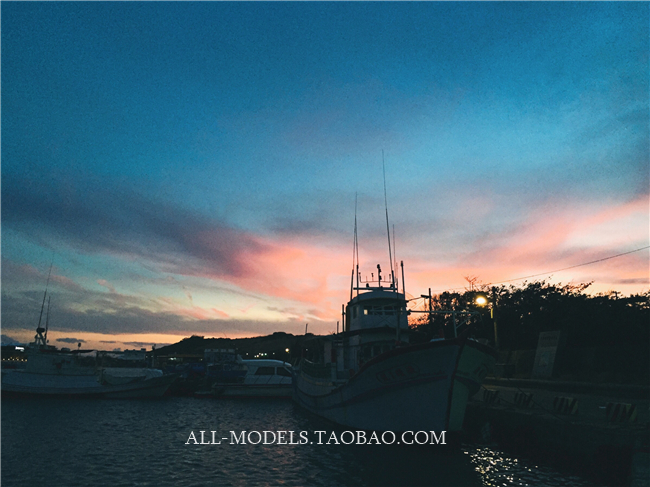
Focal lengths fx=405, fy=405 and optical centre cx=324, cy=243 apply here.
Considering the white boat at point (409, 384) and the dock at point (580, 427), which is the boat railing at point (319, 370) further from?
the dock at point (580, 427)

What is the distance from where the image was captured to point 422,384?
16828 mm

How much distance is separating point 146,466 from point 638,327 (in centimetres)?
3292

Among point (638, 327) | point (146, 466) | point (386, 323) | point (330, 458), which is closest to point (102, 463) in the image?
point (146, 466)

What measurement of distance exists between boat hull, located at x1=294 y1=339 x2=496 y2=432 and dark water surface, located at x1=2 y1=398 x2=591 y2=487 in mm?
1279

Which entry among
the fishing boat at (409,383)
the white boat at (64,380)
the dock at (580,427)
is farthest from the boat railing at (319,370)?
the white boat at (64,380)

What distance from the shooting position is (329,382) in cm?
2517

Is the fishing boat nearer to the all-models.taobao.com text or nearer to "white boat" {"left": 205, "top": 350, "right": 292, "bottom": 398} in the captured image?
the all-models.taobao.com text

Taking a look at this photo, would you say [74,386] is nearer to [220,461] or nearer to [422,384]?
[220,461]

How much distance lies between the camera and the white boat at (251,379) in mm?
43031

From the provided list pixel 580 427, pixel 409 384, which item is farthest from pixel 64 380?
pixel 580 427

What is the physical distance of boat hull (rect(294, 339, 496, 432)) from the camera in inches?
645

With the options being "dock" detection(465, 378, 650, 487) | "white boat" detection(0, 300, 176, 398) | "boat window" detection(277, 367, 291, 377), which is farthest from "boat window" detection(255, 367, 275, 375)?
"dock" detection(465, 378, 650, 487)

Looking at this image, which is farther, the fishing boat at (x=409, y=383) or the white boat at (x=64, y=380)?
the white boat at (x=64, y=380)

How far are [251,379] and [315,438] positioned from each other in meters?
25.1
